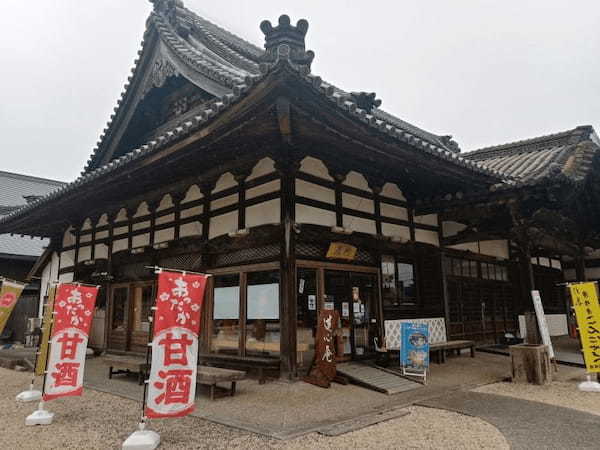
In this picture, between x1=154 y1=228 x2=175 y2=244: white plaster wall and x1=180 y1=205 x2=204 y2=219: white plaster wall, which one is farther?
x1=154 y1=228 x2=175 y2=244: white plaster wall

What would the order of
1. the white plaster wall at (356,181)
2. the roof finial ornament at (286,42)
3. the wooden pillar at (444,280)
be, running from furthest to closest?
the wooden pillar at (444,280)
the white plaster wall at (356,181)
the roof finial ornament at (286,42)

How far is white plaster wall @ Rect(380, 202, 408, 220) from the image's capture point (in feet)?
31.9

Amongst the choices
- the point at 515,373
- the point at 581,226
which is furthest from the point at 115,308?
the point at 581,226

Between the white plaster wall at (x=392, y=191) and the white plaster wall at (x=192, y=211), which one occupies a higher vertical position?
the white plaster wall at (x=392, y=191)

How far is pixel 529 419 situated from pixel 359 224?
463 cm

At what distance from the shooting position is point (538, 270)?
608 inches

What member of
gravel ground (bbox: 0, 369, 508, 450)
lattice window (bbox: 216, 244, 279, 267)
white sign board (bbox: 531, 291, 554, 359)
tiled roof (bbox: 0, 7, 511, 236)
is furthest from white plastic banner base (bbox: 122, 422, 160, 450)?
white sign board (bbox: 531, 291, 554, 359)

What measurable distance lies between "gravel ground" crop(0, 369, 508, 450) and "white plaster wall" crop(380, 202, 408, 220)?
184 inches

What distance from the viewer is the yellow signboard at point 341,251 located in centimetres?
834

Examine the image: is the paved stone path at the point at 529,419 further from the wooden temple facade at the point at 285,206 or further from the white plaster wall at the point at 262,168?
the white plaster wall at the point at 262,168

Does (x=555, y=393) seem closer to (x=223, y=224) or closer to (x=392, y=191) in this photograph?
(x=392, y=191)

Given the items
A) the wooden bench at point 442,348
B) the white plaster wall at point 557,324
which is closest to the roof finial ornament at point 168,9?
the wooden bench at point 442,348

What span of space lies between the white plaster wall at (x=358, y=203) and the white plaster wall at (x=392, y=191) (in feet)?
1.88

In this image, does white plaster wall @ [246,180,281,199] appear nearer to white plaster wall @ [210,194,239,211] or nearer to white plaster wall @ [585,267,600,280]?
white plaster wall @ [210,194,239,211]
